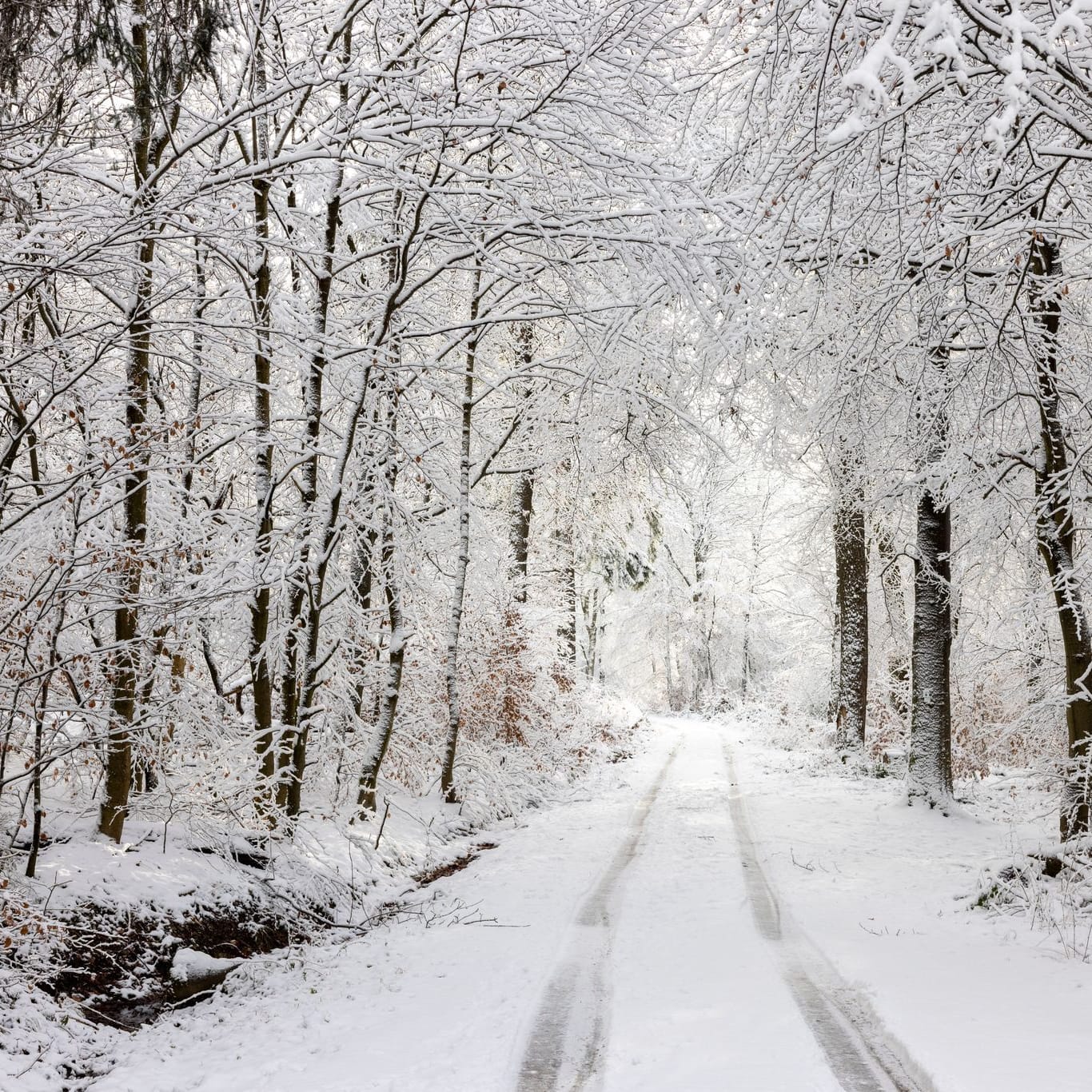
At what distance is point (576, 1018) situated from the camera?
528 cm

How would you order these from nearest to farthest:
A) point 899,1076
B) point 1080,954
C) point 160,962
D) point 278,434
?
point 899,1076 < point 160,962 < point 1080,954 < point 278,434

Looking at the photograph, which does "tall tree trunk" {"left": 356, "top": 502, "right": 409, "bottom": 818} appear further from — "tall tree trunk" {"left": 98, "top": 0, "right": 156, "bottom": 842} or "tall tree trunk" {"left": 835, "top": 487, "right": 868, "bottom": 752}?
"tall tree trunk" {"left": 835, "top": 487, "right": 868, "bottom": 752}

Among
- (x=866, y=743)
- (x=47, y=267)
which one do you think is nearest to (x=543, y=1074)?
(x=47, y=267)

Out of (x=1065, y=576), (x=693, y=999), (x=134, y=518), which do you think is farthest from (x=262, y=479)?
(x=1065, y=576)

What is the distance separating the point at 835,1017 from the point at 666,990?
1.13m

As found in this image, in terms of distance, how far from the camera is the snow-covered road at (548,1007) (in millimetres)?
4477

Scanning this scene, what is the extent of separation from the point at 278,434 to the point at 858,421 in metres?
6.03

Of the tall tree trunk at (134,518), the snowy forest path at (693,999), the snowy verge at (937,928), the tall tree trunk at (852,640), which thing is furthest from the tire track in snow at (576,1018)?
the tall tree trunk at (852,640)

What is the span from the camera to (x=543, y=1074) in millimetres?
4477

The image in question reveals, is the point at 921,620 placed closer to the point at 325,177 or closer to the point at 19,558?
the point at 325,177

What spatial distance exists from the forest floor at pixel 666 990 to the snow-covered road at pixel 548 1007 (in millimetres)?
20

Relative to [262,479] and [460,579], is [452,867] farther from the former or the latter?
[262,479]

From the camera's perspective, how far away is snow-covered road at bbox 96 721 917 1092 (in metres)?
4.48

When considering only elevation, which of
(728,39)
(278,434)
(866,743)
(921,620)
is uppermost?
(728,39)
